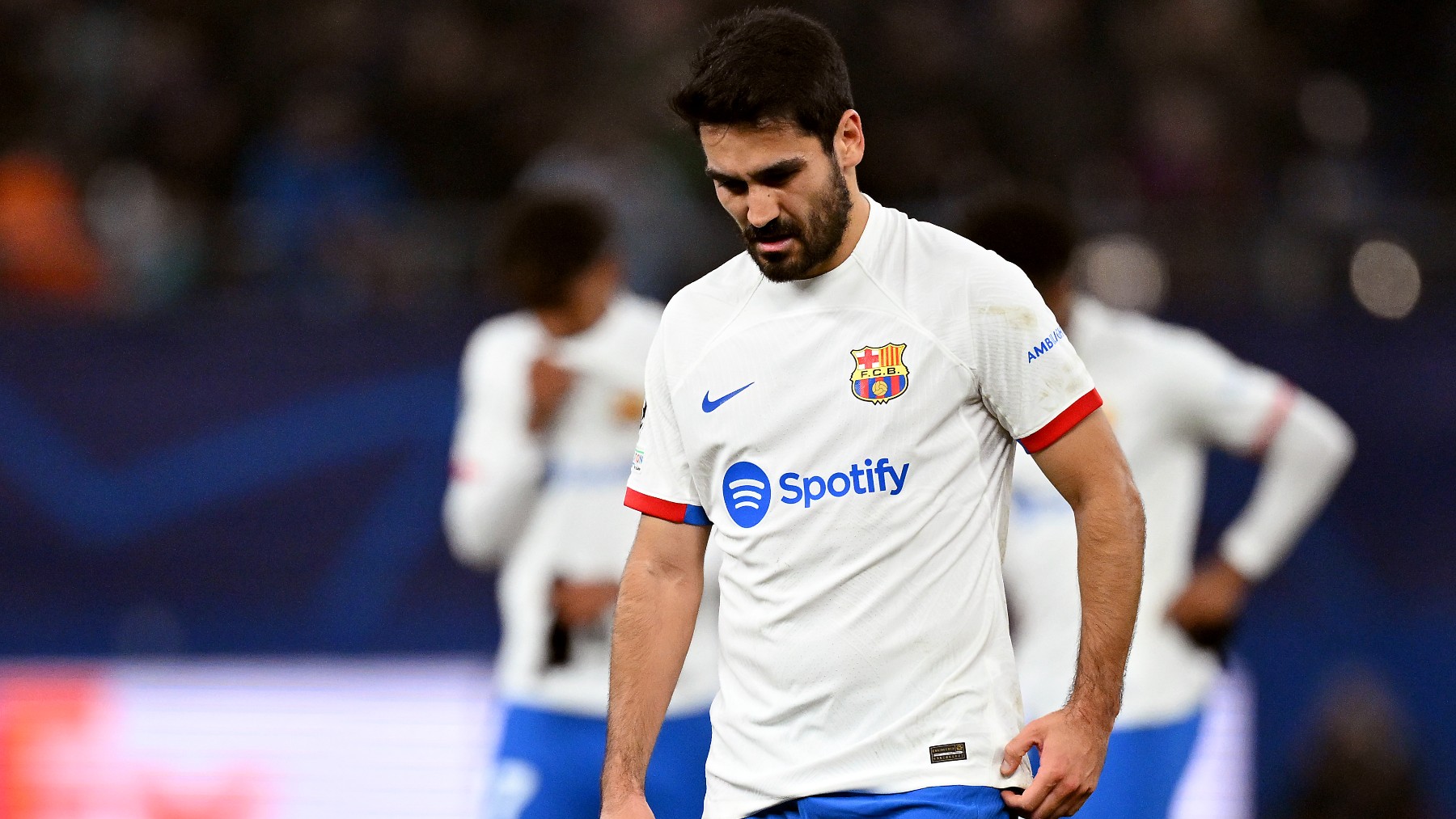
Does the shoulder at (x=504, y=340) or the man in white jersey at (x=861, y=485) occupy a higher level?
the shoulder at (x=504, y=340)

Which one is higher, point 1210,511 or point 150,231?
point 150,231

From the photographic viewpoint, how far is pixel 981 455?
337 cm

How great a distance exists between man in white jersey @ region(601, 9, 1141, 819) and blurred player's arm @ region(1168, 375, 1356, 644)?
2295mm

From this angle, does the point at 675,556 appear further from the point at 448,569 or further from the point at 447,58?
the point at 447,58

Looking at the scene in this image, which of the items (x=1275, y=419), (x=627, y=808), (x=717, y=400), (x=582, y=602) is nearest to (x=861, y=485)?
(x=717, y=400)

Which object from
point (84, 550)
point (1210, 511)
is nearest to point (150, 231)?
point (84, 550)

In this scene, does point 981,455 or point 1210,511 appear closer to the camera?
point 981,455

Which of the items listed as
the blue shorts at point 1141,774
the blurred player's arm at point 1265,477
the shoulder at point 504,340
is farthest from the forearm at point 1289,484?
the shoulder at point 504,340

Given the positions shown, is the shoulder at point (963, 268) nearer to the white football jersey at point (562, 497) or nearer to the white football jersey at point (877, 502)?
the white football jersey at point (877, 502)

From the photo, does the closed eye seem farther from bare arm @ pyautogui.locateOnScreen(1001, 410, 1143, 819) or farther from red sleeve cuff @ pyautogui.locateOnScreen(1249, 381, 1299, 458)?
red sleeve cuff @ pyautogui.locateOnScreen(1249, 381, 1299, 458)

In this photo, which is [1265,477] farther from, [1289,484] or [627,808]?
[627,808]

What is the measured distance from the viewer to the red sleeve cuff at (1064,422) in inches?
129

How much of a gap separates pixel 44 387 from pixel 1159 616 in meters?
5.78

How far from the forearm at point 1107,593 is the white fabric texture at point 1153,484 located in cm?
218
